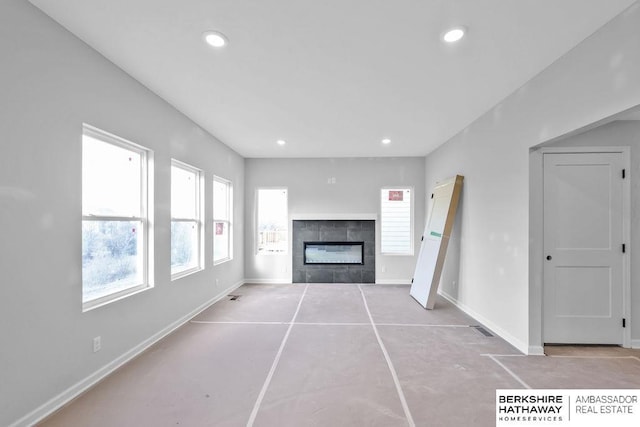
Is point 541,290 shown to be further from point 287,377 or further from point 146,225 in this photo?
point 146,225

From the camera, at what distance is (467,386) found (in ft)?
7.32

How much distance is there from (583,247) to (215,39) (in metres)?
4.13

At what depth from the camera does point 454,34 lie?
2025mm

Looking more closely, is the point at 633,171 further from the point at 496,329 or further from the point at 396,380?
the point at 396,380

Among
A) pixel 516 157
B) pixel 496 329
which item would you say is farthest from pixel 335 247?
pixel 516 157

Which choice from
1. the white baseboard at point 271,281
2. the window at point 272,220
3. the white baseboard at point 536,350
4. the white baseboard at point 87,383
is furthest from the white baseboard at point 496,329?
the white baseboard at point 87,383

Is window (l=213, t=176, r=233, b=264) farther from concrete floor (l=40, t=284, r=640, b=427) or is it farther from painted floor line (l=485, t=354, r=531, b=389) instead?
painted floor line (l=485, t=354, r=531, b=389)

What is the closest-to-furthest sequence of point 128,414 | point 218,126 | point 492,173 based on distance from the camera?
point 128,414, point 492,173, point 218,126

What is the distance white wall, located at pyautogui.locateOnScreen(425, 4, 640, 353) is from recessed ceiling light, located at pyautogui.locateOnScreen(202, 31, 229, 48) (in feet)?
9.34

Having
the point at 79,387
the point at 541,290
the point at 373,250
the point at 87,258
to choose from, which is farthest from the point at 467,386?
the point at 373,250

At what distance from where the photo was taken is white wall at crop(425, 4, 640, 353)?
Answer: 1930 millimetres

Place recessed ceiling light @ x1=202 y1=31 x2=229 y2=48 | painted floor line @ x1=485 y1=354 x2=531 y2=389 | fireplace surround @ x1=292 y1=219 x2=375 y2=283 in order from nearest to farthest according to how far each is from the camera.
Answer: recessed ceiling light @ x1=202 y1=31 x2=229 y2=48, painted floor line @ x1=485 y1=354 x2=531 y2=389, fireplace surround @ x1=292 y1=219 x2=375 y2=283

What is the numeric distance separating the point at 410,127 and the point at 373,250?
9.45 feet

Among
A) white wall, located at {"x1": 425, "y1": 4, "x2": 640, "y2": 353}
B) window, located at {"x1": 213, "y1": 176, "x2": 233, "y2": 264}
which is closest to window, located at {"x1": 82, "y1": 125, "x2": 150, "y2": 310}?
window, located at {"x1": 213, "y1": 176, "x2": 233, "y2": 264}
